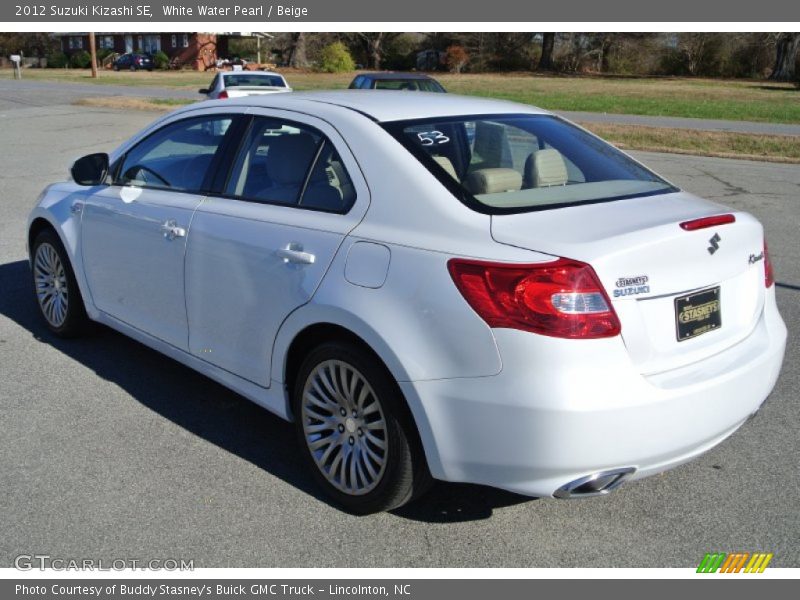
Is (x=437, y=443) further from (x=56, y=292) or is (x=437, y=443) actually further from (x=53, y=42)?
(x=53, y=42)

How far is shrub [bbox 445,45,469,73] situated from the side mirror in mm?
57462

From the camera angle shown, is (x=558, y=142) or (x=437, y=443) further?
(x=558, y=142)

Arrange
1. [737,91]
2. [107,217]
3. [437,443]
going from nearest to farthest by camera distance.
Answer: [437,443] → [107,217] → [737,91]

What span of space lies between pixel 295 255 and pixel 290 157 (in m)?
0.61

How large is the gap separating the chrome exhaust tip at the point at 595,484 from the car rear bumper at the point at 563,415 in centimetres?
2

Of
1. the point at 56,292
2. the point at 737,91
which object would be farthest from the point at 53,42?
the point at 56,292

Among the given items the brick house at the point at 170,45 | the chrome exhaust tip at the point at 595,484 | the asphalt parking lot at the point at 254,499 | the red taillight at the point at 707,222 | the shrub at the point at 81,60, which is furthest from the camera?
the shrub at the point at 81,60

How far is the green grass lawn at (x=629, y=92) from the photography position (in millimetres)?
28062

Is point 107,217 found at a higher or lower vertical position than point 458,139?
lower

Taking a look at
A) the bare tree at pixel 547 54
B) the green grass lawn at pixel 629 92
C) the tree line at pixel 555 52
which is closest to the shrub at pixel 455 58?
the tree line at pixel 555 52

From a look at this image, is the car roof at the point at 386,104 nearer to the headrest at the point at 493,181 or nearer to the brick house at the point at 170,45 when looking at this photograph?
the headrest at the point at 493,181

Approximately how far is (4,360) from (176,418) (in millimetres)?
1613

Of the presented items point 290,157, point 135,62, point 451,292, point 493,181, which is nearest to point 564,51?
point 135,62

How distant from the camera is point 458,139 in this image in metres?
3.90
